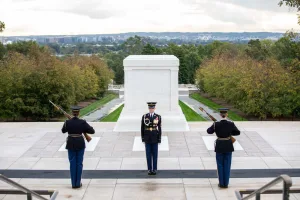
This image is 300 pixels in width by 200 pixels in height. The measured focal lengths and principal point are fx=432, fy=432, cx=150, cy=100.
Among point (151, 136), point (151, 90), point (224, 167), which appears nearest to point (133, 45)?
point (151, 90)

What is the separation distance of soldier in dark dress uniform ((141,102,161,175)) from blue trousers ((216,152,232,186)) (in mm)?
1226

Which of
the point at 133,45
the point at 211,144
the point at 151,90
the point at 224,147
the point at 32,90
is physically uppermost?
the point at 151,90

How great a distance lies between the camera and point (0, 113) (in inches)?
842

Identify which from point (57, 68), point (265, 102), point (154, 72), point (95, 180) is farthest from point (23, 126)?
point (265, 102)

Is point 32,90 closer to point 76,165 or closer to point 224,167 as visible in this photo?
point 76,165

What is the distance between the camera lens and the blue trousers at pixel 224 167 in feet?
23.4

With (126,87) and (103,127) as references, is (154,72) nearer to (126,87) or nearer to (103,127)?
(126,87)

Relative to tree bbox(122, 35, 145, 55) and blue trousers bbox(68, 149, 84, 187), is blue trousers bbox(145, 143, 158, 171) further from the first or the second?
tree bbox(122, 35, 145, 55)

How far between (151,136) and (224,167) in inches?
56.5

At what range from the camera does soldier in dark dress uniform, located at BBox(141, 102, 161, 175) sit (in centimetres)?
776

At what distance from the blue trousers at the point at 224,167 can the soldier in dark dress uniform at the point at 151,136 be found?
1226 millimetres

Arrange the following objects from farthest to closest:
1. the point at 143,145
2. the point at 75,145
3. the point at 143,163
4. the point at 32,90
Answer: the point at 32,90, the point at 143,145, the point at 143,163, the point at 75,145

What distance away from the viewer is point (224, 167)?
712 cm

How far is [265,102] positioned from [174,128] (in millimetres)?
11418
